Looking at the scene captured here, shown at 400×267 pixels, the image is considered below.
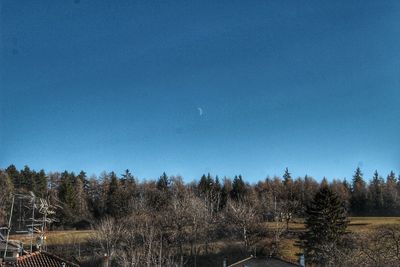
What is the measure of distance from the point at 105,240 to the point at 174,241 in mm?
9598

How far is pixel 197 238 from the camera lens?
77.9m

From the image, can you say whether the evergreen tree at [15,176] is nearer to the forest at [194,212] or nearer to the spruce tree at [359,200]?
the forest at [194,212]

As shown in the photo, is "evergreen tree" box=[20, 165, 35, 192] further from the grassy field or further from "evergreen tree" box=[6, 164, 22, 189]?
the grassy field

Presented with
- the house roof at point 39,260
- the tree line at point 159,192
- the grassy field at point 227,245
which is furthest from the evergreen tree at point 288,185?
the house roof at point 39,260

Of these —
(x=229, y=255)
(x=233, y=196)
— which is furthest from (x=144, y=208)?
(x=233, y=196)

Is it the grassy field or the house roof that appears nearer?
the house roof

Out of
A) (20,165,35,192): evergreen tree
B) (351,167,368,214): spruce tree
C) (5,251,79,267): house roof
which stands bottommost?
(5,251,79,267): house roof

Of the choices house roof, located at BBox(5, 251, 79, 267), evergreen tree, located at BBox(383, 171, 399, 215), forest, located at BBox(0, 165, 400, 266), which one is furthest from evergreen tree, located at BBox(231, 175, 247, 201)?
house roof, located at BBox(5, 251, 79, 267)

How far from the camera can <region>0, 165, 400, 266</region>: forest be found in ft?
225

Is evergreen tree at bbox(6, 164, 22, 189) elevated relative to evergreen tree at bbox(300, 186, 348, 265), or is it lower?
elevated

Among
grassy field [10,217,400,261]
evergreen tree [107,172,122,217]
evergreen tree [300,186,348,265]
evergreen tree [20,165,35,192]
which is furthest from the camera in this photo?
evergreen tree [20,165,35,192]

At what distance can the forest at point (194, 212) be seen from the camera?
225 ft

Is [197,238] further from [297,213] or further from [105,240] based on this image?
[297,213]

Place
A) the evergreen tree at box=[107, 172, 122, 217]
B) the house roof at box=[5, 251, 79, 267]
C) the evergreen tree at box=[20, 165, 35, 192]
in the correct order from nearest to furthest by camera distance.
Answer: the house roof at box=[5, 251, 79, 267]
the evergreen tree at box=[107, 172, 122, 217]
the evergreen tree at box=[20, 165, 35, 192]
